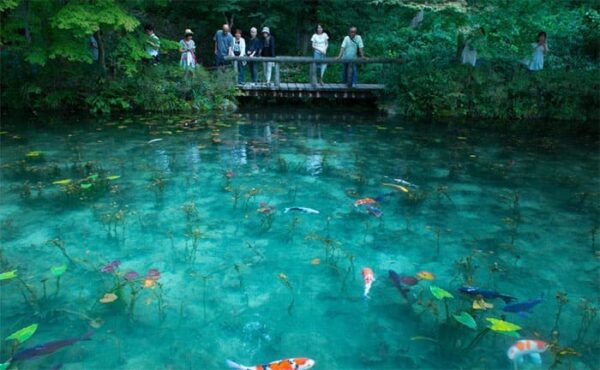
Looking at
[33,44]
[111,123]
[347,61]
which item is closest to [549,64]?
[347,61]

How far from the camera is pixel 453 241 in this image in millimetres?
5848

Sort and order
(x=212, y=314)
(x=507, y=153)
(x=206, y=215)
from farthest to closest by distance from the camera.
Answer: (x=507, y=153) → (x=206, y=215) → (x=212, y=314)

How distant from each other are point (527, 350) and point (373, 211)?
3176 mm

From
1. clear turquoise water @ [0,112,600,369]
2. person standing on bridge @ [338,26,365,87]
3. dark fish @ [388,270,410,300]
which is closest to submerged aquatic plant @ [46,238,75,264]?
clear turquoise water @ [0,112,600,369]

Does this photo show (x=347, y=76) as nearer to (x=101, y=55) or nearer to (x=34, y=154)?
(x=101, y=55)

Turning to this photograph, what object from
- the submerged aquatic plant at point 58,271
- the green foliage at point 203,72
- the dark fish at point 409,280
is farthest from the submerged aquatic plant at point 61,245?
the green foliage at point 203,72

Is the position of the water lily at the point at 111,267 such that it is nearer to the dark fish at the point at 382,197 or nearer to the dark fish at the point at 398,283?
the dark fish at the point at 398,283

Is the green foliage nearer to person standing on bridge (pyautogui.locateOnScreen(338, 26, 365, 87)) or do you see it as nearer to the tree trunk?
Result: the tree trunk

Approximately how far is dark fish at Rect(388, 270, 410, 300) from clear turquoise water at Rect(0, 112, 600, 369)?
0.08m

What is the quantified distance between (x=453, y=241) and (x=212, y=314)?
3.09 meters

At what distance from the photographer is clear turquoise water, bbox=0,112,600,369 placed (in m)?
3.99

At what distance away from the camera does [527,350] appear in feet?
12.2

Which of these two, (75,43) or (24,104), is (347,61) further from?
(24,104)

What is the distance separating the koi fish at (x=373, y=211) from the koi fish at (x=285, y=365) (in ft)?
10.6
